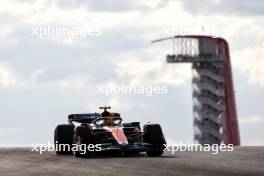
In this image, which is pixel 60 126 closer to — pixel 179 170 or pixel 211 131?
pixel 179 170

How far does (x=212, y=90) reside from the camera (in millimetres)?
116250

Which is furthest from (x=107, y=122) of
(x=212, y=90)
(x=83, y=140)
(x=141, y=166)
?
(x=212, y=90)

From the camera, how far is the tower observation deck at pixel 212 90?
382ft

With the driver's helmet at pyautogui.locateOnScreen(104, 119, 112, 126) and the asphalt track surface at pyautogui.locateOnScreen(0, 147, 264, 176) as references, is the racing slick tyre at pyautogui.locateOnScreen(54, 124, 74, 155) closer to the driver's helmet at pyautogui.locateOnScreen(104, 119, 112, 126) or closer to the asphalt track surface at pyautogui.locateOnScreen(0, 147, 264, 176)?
the driver's helmet at pyautogui.locateOnScreen(104, 119, 112, 126)

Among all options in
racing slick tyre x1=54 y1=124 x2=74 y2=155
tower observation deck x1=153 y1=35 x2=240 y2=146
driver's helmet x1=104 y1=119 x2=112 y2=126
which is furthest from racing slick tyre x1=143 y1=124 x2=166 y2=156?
tower observation deck x1=153 y1=35 x2=240 y2=146

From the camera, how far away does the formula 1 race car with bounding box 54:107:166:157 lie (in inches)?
1101

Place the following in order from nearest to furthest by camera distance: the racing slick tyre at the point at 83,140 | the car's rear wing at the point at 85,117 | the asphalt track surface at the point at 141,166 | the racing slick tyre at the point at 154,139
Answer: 1. the asphalt track surface at the point at 141,166
2. the racing slick tyre at the point at 83,140
3. the racing slick tyre at the point at 154,139
4. the car's rear wing at the point at 85,117

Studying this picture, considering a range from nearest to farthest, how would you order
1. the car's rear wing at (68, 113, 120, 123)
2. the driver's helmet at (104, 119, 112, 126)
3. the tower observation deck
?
the driver's helmet at (104, 119, 112, 126), the car's rear wing at (68, 113, 120, 123), the tower observation deck

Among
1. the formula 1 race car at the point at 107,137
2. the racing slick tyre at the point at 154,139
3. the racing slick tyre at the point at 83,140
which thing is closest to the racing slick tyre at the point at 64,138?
the formula 1 race car at the point at 107,137

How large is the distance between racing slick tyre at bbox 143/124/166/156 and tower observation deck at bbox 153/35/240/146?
85654 millimetres

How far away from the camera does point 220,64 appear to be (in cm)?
11888

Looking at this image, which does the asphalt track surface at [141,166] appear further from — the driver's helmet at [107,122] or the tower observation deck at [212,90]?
the tower observation deck at [212,90]

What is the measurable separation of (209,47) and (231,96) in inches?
341

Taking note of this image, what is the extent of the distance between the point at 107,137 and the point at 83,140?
1.00 metres
